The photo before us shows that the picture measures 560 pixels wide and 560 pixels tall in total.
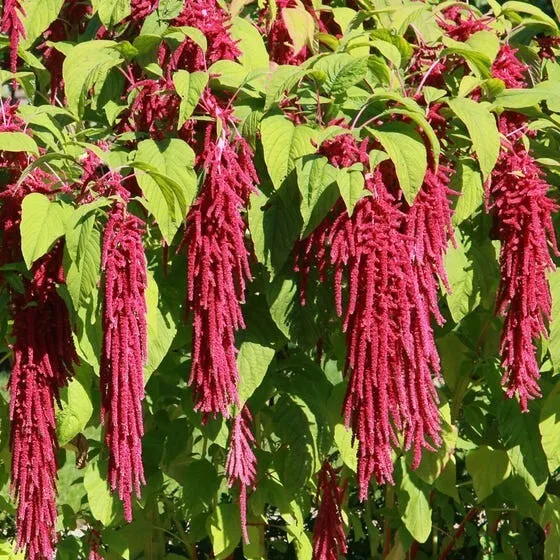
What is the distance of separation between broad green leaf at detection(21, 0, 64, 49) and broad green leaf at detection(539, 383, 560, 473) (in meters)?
1.42

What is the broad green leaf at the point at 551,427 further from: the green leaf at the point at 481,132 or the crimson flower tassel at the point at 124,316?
the crimson flower tassel at the point at 124,316

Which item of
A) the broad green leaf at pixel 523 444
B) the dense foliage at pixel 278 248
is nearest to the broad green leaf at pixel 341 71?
the dense foliage at pixel 278 248

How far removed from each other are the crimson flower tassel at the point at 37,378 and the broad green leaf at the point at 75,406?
0.82ft

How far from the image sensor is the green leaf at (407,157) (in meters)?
2.08

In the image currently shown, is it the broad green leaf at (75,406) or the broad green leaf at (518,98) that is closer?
the broad green leaf at (518,98)

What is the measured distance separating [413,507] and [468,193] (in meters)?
0.93

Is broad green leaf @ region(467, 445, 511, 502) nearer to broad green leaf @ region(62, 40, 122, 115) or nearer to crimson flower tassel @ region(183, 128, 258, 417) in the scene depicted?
crimson flower tassel @ region(183, 128, 258, 417)

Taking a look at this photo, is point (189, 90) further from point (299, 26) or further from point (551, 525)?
point (551, 525)

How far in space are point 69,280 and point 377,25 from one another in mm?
1045

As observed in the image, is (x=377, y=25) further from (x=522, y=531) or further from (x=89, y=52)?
(x=522, y=531)

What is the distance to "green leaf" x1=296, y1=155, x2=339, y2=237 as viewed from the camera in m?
2.13

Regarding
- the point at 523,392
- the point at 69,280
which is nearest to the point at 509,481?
the point at 523,392

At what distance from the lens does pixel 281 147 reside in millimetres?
2215

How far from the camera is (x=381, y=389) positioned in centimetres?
206
